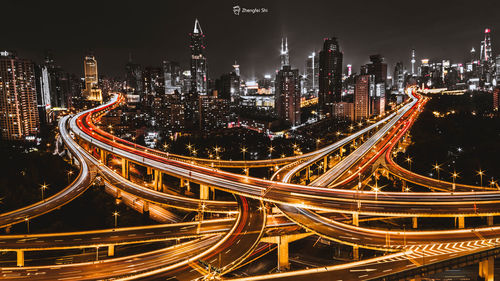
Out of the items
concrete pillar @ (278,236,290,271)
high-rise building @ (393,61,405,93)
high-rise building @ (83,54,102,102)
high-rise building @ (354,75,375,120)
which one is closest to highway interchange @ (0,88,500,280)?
concrete pillar @ (278,236,290,271)

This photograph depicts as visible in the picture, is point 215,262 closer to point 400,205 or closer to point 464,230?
point 400,205

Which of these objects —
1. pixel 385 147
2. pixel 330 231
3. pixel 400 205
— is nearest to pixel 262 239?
pixel 330 231

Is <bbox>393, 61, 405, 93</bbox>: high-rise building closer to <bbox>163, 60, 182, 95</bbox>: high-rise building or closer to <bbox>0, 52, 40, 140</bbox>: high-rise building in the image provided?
<bbox>163, 60, 182, 95</bbox>: high-rise building

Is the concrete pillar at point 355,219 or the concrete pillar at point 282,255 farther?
the concrete pillar at point 282,255

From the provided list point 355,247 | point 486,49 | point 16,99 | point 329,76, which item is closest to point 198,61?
point 329,76

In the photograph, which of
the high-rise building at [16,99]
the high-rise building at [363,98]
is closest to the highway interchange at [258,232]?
the high-rise building at [16,99]

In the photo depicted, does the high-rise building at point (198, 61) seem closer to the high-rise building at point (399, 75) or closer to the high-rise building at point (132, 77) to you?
the high-rise building at point (132, 77)

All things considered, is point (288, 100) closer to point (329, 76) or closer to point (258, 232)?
point (329, 76)
